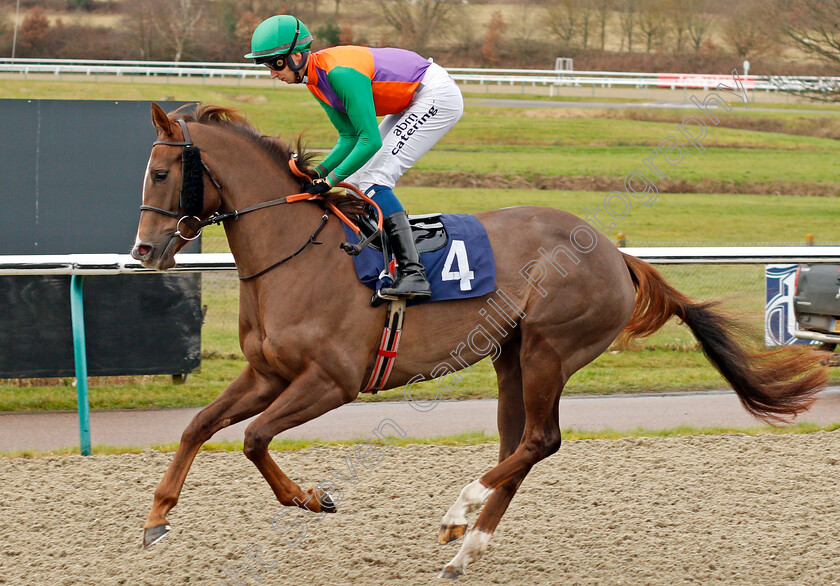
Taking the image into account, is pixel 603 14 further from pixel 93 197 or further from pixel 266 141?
pixel 266 141

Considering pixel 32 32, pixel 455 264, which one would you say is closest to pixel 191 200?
pixel 455 264

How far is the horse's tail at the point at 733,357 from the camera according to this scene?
439 centimetres

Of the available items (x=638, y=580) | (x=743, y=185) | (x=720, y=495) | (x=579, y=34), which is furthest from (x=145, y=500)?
(x=579, y=34)

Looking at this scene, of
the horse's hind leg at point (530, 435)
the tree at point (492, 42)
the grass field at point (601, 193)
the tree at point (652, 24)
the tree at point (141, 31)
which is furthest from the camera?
the tree at point (492, 42)

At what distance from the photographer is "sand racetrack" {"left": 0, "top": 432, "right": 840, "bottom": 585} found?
11.8ft

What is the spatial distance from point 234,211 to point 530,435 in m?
1.59

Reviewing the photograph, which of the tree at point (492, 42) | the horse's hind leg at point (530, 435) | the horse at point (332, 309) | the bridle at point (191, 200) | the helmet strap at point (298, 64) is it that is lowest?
the tree at point (492, 42)

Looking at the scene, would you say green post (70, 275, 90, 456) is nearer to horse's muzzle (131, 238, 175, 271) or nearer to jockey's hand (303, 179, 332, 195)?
horse's muzzle (131, 238, 175, 271)

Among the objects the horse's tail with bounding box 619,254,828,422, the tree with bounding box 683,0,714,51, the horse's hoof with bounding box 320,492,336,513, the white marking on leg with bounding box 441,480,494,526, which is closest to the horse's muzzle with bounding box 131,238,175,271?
the horse's hoof with bounding box 320,492,336,513

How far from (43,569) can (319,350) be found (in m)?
1.39

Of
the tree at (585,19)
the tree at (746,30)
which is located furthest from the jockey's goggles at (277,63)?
the tree at (585,19)

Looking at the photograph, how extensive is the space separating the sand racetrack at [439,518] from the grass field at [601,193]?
0.92 m

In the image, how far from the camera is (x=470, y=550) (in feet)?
11.9

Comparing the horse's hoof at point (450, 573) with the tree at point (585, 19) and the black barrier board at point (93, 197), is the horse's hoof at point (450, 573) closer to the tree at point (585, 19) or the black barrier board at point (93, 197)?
the black barrier board at point (93, 197)
